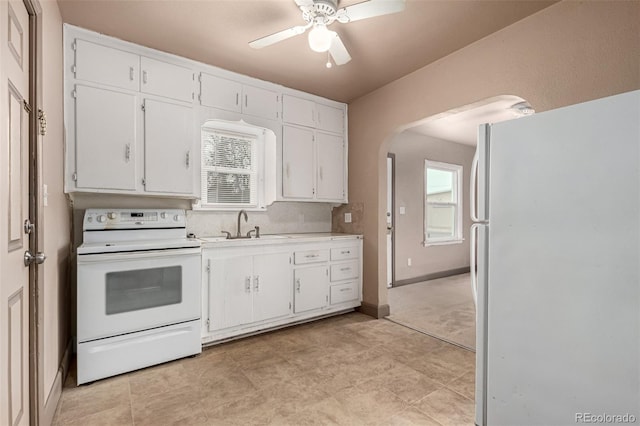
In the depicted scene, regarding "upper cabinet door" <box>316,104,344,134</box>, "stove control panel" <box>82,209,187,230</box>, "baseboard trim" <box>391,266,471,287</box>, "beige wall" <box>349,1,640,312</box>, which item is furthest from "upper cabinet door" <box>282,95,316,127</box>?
"baseboard trim" <box>391,266,471,287</box>

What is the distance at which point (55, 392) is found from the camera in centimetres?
186

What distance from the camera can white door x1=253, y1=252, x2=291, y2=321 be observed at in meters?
2.95

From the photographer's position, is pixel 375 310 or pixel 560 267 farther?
pixel 375 310

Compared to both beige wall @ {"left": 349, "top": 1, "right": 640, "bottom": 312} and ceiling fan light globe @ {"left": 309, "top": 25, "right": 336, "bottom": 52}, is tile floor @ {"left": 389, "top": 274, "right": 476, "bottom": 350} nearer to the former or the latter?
beige wall @ {"left": 349, "top": 1, "right": 640, "bottom": 312}

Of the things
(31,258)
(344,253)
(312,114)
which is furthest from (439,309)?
(31,258)

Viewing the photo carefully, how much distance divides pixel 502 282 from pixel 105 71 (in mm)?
3060

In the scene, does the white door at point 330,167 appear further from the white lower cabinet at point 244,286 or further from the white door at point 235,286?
the white door at point 235,286

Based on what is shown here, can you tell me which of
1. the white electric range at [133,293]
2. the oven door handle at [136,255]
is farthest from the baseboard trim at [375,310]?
the oven door handle at [136,255]

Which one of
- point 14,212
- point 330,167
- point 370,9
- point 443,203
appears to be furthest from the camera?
point 443,203

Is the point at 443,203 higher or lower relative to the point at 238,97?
lower

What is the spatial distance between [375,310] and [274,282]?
1233 mm

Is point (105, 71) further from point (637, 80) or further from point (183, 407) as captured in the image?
point (637, 80)

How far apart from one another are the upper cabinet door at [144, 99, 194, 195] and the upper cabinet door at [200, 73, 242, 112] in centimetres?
23

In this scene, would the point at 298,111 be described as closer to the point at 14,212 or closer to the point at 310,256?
the point at 310,256
